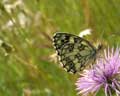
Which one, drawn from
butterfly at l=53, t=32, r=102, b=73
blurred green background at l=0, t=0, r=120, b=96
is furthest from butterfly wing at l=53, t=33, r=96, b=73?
blurred green background at l=0, t=0, r=120, b=96

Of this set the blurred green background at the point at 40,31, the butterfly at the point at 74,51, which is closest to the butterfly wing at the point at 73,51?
the butterfly at the point at 74,51

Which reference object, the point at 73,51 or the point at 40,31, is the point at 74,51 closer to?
the point at 73,51

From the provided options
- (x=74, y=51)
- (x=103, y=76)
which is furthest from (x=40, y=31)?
(x=103, y=76)

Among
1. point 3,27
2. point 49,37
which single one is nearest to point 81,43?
point 49,37

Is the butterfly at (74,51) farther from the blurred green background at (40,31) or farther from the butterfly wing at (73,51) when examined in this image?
the blurred green background at (40,31)

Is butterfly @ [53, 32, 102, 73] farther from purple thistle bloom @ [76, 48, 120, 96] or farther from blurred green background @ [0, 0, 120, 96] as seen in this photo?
blurred green background @ [0, 0, 120, 96]

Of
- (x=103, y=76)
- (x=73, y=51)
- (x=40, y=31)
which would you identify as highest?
(x=40, y=31)

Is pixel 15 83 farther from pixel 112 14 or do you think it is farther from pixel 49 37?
pixel 112 14

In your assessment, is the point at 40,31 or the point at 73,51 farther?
the point at 40,31
